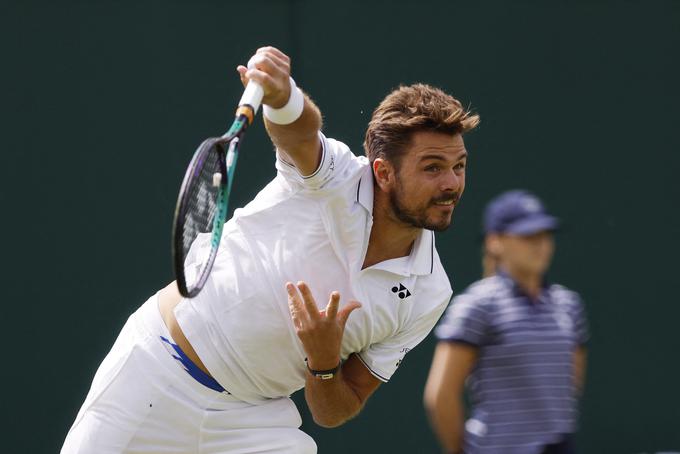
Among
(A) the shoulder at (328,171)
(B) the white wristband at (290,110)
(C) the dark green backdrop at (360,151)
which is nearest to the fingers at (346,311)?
(A) the shoulder at (328,171)

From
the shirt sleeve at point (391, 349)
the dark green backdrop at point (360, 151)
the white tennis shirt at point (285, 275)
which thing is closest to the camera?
the white tennis shirt at point (285, 275)

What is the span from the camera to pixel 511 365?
118 inches

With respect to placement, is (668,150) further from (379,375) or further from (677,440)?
(379,375)

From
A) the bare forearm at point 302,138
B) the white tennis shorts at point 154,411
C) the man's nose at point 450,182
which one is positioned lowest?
the white tennis shorts at point 154,411

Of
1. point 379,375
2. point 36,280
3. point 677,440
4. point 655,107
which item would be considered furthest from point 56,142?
point 677,440

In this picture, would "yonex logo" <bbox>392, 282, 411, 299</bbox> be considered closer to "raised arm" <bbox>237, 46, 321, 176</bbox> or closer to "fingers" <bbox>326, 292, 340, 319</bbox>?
"fingers" <bbox>326, 292, 340, 319</bbox>

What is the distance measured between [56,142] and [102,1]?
59 cm

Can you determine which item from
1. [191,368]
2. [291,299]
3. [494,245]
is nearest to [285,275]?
[291,299]

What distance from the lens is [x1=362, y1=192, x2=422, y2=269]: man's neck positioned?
3545mm

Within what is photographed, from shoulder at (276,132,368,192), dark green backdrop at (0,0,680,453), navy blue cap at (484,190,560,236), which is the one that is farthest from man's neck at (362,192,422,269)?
dark green backdrop at (0,0,680,453)

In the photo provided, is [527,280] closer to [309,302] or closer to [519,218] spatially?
[519,218]

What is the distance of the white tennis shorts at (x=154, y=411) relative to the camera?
3547 millimetres

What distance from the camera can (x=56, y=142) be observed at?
4.86 metres

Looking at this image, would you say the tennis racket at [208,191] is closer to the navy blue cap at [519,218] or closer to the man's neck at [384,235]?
the man's neck at [384,235]
